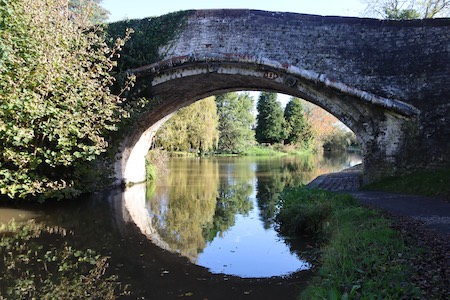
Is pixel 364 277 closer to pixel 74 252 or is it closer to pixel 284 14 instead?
pixel 74 252

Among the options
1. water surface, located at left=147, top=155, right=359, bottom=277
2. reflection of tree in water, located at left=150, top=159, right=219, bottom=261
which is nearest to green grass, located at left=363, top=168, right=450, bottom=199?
water surface, located at left=147, top=155, right=359, bottom=277

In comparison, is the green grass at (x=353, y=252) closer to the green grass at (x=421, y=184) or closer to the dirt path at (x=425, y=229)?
the dirt path at (x=425, y=229)

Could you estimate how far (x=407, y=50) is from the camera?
398 inches

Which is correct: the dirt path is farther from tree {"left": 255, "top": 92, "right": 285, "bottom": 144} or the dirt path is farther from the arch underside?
tree {"left": 255, "top": 92, "right": 285, "bottom": 144}

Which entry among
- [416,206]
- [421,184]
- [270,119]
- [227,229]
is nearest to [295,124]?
[270,119]

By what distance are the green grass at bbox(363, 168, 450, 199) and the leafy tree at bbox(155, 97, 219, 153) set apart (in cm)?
1327

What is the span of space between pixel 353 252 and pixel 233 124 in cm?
3903

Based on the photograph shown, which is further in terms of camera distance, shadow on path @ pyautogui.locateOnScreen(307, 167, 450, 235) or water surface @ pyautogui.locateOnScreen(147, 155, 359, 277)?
water surface @ pyautogui.locateOnScreen(147, 155, 359, 277)

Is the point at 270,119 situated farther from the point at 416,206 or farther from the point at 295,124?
the point at 416,206

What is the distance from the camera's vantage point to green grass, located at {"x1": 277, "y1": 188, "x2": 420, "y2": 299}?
127 inches

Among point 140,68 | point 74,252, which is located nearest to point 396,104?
point 140,68

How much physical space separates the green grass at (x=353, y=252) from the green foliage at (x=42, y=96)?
17.1 ft

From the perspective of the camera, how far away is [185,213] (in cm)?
974

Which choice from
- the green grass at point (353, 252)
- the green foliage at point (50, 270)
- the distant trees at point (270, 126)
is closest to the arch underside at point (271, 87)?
the green grass at point (353, 252)
